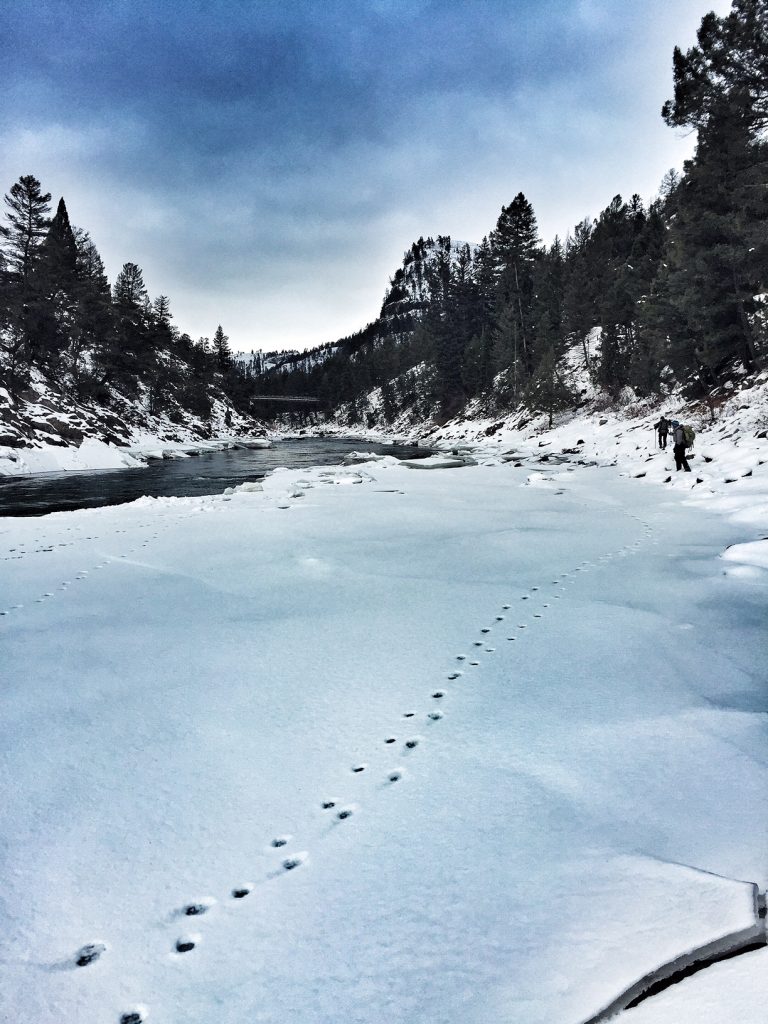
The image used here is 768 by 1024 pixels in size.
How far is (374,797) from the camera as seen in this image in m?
2.23

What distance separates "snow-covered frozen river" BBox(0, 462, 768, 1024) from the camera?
1479 millimetres

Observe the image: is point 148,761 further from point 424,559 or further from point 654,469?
point 654,469

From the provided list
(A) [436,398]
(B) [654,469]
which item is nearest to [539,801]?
(B) [654,469]

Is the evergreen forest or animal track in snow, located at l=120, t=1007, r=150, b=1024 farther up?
the evergreen forest

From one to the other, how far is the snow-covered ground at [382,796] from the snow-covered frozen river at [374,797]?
0.03 ft

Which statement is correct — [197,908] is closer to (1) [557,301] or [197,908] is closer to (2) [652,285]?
(2) [652,285]

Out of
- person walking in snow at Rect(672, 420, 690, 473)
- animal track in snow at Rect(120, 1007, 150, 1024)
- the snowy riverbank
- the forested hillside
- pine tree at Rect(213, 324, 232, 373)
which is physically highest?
pine tree at Rect(213, 324, 232, 373)

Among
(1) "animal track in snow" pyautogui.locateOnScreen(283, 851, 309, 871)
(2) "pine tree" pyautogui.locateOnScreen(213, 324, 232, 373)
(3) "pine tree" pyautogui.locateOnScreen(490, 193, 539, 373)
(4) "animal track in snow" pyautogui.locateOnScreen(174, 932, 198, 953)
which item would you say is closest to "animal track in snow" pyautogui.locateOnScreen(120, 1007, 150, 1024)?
(4) "animal track in snow" pyautogui.locateOnScreen(174, 932, 198, 953)

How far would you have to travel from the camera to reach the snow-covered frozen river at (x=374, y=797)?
148cm

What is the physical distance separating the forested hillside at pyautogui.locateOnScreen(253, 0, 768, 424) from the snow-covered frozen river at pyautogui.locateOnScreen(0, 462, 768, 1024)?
17.0 meters

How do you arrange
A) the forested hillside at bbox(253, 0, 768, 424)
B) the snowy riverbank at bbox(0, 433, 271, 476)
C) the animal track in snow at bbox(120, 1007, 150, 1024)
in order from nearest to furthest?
1. the animal track in snow at bbox(120, 1007, 150, 1024)
2. the forested hillside at bbox(253, 0, 768, 424)
3. the snowy riverbank at bbox(0, 433, 271, 476)

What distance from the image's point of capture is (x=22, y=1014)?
1422mm

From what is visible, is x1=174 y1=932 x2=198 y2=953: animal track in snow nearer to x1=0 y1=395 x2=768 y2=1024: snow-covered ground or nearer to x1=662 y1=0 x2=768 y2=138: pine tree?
x1=0 y1=395 x2=768 y2=1024: snow-covered ground

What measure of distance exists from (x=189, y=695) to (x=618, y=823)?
2319mm
